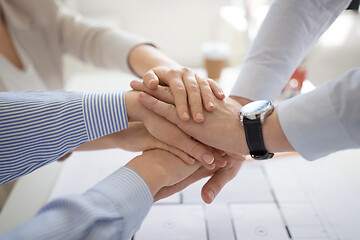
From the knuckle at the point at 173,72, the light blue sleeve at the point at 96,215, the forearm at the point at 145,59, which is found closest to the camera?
the light blue sleeve at the point at 96,215

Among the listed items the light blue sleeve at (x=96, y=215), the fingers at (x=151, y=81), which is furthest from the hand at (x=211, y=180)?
the fingers at (x=151, y=81)

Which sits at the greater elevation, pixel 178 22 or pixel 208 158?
pixel 208 158

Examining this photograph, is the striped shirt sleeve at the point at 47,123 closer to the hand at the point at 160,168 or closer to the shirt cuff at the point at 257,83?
the hand at the point at 160,168

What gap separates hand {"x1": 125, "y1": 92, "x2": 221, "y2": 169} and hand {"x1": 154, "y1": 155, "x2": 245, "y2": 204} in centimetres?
4

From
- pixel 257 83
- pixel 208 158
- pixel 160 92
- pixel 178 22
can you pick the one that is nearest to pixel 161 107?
pixel 160 92

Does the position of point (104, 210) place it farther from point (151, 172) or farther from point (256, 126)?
point (256, 126)

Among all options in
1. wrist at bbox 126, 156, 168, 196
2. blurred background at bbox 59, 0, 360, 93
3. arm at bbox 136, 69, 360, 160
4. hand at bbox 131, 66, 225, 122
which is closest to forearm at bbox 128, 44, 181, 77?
hand at bbox 131, 66, 225, 122

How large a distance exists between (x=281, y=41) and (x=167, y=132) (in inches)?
14.8

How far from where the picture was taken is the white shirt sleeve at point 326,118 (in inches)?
21.2

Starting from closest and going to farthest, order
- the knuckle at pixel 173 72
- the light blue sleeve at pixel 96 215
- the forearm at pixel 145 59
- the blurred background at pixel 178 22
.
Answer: the light blue sleeve at pixel 96 215
the knuckle at pixel 173 72
the forearm at pixel 145 59
the blurred background at pixel 178 22

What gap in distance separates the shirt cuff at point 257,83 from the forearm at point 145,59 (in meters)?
0.20

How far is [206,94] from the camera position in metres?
0.72

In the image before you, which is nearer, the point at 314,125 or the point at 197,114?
the point at 314,125

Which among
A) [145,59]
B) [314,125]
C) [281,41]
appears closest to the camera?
[314,125]
